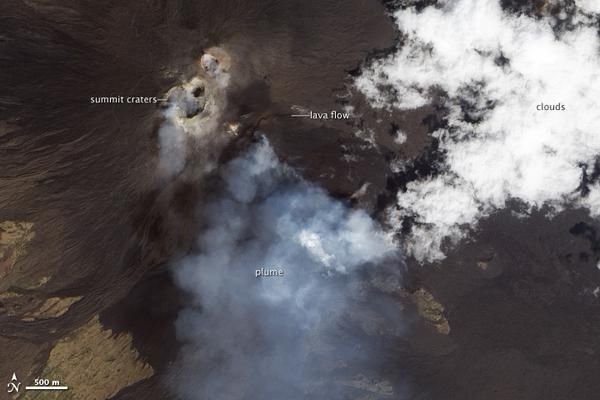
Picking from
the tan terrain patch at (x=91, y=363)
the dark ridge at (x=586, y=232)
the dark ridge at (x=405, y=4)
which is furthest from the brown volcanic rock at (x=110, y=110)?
the dark ridge at (x=586, y=232)

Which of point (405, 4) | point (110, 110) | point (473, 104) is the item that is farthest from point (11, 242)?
point (473, 104)

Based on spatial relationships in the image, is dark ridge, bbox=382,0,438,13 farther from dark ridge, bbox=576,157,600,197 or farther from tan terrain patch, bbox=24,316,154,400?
tan terrain patch, bbox=24,316,154,400

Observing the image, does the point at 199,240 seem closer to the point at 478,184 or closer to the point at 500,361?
the point at 478,184

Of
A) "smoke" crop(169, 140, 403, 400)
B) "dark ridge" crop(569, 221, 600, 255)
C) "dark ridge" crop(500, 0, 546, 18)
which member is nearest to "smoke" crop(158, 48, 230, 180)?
"smoke" crop(169, 140, 403, 400)

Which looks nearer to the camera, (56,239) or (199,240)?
(56,239)

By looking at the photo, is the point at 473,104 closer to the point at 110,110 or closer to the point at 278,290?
the point at 278,290

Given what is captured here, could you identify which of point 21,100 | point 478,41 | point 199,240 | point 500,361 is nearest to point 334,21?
point 478,41
